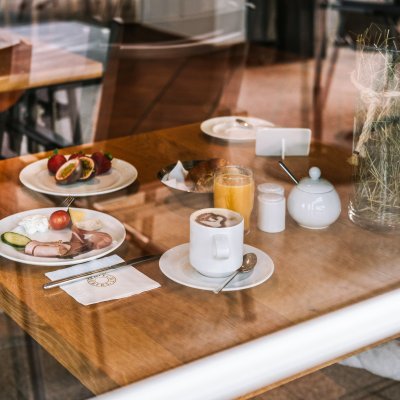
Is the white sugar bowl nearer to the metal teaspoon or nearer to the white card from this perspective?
the metal teaspoon

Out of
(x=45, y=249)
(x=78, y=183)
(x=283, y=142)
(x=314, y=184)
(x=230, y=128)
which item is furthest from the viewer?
(x=230, y=128)

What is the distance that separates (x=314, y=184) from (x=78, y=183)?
15.5 inches

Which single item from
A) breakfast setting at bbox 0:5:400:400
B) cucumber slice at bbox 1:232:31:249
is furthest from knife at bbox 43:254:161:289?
cucumber slice at bbox 1:232:31:249

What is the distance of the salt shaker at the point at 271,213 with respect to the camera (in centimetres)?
99

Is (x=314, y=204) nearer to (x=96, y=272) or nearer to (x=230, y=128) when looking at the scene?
(x=96, y=272)

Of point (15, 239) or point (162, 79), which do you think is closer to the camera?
point (15, 239)

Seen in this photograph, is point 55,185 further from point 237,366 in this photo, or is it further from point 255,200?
point 237,366

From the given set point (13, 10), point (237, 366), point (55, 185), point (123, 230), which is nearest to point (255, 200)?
point (123, 230)

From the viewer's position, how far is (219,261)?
835mm

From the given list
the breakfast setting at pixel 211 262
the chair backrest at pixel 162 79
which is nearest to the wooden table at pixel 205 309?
the breakfast setting at pixel 211 262

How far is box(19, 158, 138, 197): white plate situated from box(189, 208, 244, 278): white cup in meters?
0.33

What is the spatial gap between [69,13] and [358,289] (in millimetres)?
2819

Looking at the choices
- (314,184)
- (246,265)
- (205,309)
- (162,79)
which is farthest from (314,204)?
(162,79)

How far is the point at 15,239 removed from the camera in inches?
37.0
